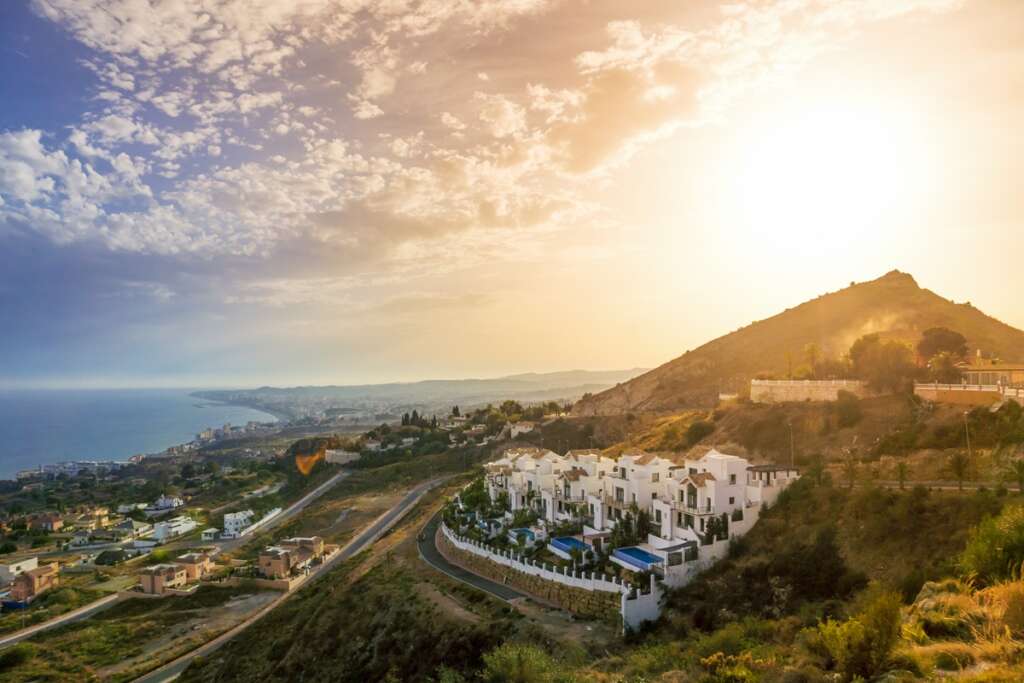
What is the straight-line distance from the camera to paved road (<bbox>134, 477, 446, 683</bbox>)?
1304 inches

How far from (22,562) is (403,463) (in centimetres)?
3742

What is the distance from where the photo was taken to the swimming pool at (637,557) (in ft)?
76.8

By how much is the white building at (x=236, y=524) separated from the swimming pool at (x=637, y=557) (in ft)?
171

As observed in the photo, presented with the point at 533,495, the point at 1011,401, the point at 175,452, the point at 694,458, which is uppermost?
the point at 1011,401

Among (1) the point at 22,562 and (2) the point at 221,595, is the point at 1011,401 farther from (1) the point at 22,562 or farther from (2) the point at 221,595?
(1) the point at 22,562

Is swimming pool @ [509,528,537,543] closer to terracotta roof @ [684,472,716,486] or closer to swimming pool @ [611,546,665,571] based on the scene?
swimming pool @ [611,546,665,571]

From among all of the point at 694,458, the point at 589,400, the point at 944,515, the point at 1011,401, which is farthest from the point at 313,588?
the point at 589,400

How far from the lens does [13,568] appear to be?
54562 mm

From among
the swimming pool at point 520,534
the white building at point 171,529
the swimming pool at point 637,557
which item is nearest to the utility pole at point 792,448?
the swimming pool at point 637,557

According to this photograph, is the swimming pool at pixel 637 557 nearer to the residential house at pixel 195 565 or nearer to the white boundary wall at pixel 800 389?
the white boundary wall at pixel 800 389

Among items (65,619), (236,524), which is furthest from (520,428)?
(65,619)

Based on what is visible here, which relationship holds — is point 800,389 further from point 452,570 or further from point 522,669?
point 522,669

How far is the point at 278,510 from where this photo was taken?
73812mm

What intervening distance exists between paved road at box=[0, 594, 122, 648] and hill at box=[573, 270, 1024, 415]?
171ft
